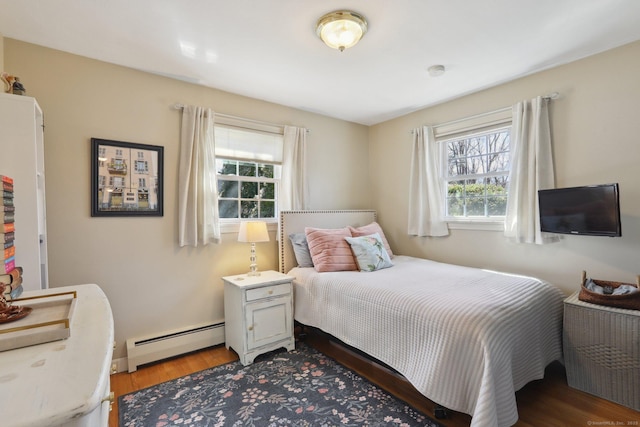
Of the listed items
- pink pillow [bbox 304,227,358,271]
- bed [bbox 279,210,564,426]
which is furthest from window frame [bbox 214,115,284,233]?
bed [bbox 279,210,564,426]

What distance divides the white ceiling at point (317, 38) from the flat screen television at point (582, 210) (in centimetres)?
110

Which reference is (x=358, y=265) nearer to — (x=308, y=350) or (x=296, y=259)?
(x=296, y=259)

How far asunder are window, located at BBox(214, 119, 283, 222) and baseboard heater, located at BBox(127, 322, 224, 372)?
1.06 m

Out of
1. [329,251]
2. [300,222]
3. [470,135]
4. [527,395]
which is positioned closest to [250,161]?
[300,222]

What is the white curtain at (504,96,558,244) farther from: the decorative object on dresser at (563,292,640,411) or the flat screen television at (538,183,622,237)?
the decorative object on dresser at (563,292,640,411)

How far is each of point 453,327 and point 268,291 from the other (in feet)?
5.01

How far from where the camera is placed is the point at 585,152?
8.07 feet

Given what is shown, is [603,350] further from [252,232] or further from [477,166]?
[252,232]

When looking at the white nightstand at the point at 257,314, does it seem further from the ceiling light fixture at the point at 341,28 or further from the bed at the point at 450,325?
the ceiling light fixture at the point at 341,28

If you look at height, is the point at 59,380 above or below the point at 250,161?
below

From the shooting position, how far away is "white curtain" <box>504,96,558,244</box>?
261 centimetres

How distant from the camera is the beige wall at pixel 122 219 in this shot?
7.30 feet

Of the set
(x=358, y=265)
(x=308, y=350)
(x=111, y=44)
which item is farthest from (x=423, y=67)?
(x=308, y=350)

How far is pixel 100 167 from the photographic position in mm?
2377
